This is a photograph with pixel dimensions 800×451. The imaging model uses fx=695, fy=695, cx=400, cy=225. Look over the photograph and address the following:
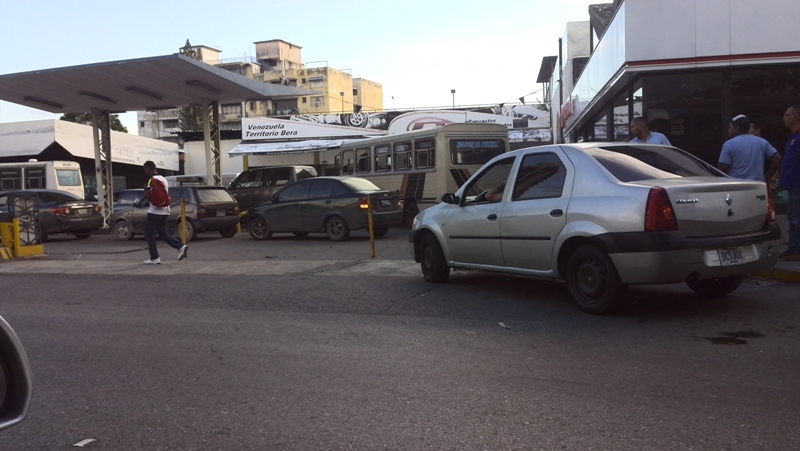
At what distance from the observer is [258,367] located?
528cm

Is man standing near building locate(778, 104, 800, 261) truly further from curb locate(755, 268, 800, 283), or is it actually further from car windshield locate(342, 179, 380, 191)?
car windshield locate(342, 179, 380, 191)

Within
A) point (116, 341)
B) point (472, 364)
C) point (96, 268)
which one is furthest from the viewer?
point (96, 268)

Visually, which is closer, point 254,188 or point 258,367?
point 258,367

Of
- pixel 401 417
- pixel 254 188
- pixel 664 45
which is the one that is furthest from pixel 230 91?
pixel 401 417

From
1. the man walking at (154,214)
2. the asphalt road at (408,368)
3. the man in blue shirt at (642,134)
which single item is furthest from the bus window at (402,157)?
the asphalt road at (408,368)

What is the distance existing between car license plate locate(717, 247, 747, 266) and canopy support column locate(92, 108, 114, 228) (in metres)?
21.7

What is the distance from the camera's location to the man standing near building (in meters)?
8.19

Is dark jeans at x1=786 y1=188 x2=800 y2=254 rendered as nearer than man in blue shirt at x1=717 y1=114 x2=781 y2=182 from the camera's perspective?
Yes

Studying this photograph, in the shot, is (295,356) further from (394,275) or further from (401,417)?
(394,275)

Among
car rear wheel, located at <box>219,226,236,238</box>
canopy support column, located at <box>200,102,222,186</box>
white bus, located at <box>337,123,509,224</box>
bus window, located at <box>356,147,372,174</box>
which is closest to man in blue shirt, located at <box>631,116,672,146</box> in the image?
white bus, located at <box>337,123,509,224</box>

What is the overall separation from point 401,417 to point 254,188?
19390mm

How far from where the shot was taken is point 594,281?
6.54m

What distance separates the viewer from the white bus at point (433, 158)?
18.2 metres

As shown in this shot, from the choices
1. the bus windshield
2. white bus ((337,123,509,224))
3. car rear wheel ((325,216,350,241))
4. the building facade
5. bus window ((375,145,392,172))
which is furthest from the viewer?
the bus windshield
